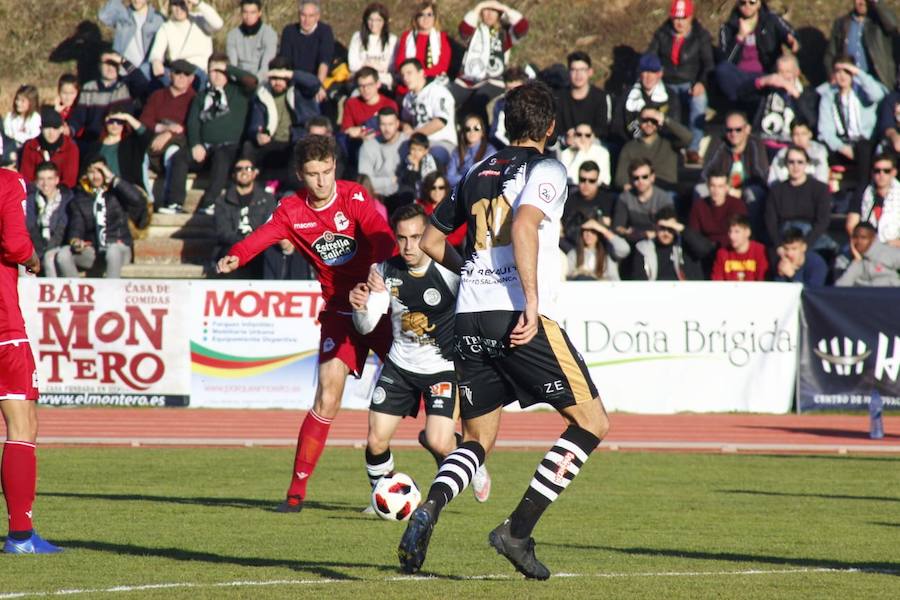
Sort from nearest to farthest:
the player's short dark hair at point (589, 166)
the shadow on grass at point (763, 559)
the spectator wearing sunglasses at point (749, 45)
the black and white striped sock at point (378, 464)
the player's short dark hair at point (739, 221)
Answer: the shadow on grass at point (763, 559) < the black and white striped sock at point (378, 464) < the player's short dark hair at point (739, 221) < the player's short dark hair at point (589, 166) < the spectator wearing sunglasses at point (749, 45)

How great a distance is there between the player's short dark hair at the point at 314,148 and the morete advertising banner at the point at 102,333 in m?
8.68

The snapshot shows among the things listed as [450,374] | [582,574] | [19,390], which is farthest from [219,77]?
[582,574]

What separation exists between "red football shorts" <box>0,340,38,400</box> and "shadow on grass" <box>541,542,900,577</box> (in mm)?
3101

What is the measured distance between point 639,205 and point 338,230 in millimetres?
9726

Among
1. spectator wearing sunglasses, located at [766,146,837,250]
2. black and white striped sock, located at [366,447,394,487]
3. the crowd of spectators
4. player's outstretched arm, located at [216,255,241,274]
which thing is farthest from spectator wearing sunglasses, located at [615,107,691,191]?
player's outstretched arm, located at [216,255,241,274]

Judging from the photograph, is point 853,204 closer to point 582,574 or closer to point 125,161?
point 125,161

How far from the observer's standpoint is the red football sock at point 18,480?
7434mm

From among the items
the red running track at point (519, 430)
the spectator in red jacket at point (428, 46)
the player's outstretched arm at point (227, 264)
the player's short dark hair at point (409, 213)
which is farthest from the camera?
the spectator in red jacket at point (428, 46)

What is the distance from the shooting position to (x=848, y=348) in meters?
17.2

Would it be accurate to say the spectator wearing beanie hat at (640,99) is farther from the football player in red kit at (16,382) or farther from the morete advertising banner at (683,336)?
the football player in red kit at (16,382)

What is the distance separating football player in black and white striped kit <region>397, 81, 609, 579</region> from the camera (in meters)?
6.37

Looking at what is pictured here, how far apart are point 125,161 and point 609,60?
10.1 m

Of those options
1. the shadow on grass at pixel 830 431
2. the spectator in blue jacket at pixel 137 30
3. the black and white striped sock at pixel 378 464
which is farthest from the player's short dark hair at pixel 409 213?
the spectator in blue jacket at pixel 137 30

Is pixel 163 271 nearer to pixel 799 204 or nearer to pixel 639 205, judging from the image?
pixel 639 205
